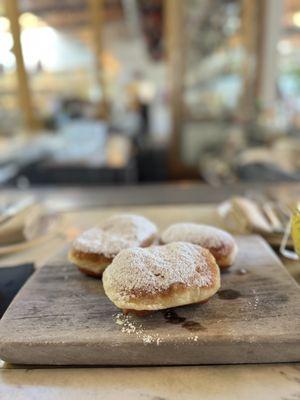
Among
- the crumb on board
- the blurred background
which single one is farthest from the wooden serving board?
the blurred background

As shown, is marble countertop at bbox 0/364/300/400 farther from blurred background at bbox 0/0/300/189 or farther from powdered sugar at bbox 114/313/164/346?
blurred background at bbox 0/0/300/189

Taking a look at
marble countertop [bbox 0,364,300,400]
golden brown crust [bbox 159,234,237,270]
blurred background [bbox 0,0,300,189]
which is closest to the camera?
marble countertop [bbox 0,364,300,400]

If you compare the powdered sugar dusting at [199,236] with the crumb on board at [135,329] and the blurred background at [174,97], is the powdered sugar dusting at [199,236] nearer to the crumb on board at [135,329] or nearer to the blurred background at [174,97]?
the crumb on board at [135,329]

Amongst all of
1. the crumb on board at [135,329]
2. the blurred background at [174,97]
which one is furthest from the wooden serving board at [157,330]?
the blurred background at [174,97]


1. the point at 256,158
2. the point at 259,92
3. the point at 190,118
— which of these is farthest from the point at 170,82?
the point at 256,158

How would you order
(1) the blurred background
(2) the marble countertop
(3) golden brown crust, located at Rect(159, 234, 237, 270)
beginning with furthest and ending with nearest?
(1) the blurred background, (3) golden brown crust, located at Rect(159, 234, 237, 270), (2) the marble countertop

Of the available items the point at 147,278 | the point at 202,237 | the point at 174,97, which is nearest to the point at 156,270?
the point at 147,278

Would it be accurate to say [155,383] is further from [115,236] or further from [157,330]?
[115,236]
